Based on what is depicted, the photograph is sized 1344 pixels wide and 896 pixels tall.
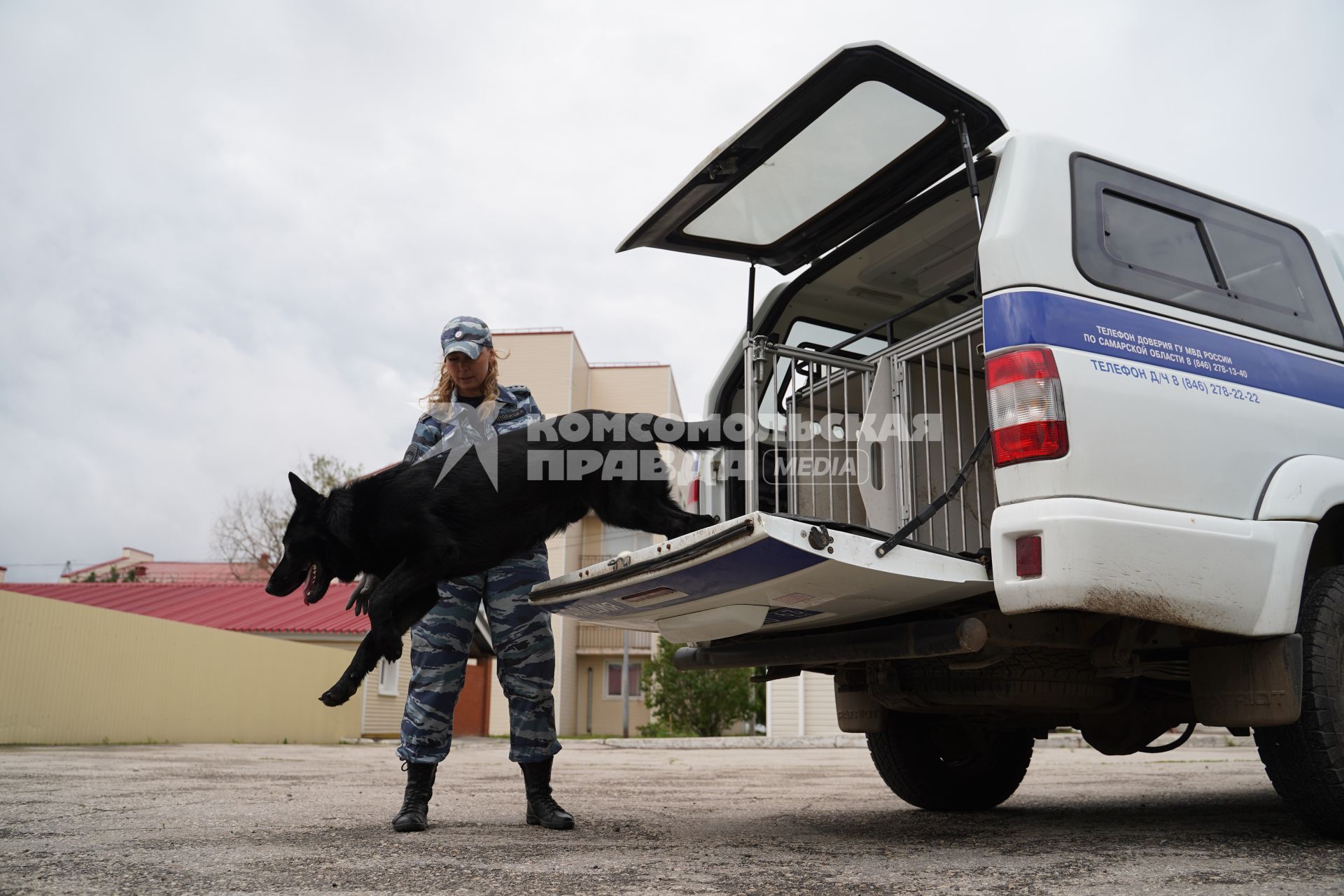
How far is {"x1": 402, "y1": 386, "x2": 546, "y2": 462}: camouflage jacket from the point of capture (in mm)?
3918

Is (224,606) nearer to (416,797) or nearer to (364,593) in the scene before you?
(364,593)

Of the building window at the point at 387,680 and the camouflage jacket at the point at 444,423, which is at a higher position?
the camouflage jacket at the point at 444,423

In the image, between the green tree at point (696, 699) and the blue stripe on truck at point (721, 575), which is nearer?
the blue stripe on truck at point (721, 575)

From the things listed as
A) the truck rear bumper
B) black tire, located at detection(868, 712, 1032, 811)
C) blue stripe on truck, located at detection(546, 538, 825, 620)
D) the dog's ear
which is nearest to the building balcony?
black tire, located at detection(868, 712, 1032, 811)

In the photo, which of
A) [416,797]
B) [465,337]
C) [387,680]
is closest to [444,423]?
[465,337]

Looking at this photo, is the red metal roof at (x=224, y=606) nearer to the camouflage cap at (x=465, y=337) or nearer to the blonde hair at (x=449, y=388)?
the blonde hair at (x=449, y=388)

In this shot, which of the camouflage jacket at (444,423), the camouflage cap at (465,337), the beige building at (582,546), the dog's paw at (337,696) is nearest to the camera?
the dog's paw at (337,696)

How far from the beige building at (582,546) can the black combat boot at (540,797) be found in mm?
20872

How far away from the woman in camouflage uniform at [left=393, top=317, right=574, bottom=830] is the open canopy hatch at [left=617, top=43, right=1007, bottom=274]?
115cm

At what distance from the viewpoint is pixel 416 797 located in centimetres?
347

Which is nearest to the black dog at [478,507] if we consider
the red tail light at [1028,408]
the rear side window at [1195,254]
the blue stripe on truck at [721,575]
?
the blue stripe on truck at [721,575]

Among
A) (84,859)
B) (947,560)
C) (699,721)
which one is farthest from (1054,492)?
(699,721)

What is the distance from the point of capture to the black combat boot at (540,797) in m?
3.56

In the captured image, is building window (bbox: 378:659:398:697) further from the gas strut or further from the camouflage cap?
the gas strut
